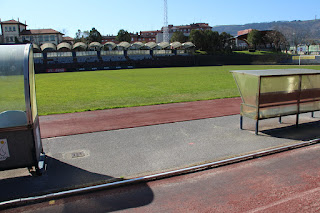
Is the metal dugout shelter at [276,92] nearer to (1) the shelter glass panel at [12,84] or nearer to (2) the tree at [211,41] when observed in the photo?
(1) the shelter glass panel at [12,84]

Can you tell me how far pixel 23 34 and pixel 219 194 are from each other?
10461 cm

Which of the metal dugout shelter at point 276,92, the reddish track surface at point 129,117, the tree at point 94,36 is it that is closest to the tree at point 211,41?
the tree at point 94,36

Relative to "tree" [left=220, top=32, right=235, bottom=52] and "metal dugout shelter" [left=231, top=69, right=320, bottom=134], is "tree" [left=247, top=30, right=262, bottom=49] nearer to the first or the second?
"tree" [left=220, top=32, right=235, bottom=52]

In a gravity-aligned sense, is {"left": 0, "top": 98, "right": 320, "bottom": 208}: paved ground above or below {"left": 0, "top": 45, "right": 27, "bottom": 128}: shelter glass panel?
below

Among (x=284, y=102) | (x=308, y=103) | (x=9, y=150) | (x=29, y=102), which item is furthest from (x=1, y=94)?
(x=308, y=103)

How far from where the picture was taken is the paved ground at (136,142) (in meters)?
5.96

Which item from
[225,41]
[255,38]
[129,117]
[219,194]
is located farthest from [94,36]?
[219,194]


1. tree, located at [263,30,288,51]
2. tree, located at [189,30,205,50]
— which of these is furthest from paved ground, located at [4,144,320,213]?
tree, located at [263,30,288,51]

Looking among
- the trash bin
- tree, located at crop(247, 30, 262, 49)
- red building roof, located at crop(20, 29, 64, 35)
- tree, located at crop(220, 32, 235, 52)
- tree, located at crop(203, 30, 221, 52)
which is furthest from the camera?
red building roof, located at crop(20, 29, 64, 35)

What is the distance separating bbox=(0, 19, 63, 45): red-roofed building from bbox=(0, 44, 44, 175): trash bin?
95.7 m

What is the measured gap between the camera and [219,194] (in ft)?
16.9

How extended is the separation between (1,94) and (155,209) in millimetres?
4049

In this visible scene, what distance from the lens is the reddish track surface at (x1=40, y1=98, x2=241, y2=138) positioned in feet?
32.4

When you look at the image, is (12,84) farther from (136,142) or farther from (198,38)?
(198,38)
